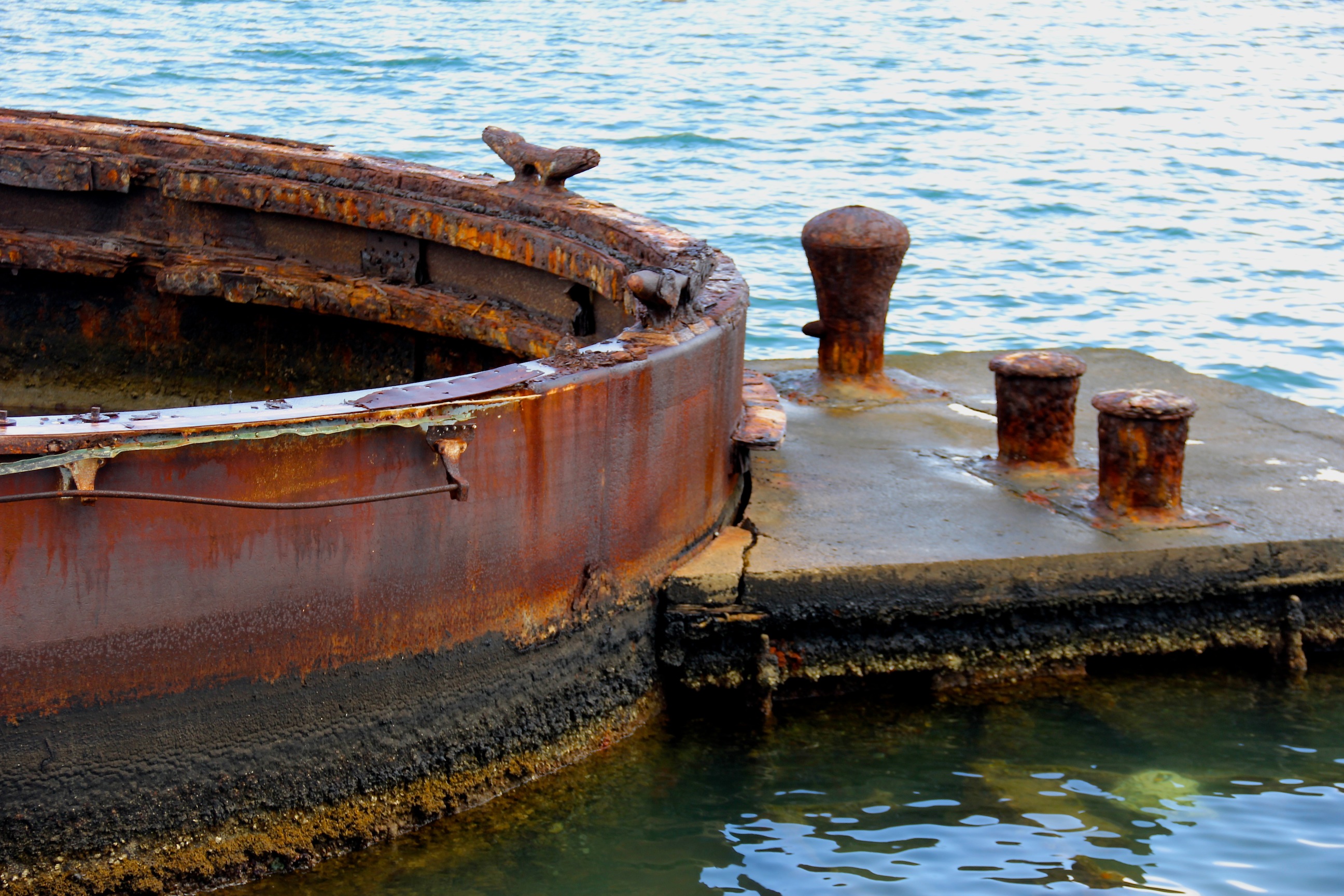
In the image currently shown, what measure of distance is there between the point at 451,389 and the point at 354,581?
49 cm

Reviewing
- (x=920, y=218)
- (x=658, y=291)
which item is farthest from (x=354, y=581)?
(x=920, y=218)

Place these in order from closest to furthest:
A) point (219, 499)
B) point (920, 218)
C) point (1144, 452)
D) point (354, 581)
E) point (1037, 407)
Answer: point (219, 499)
point (354, 581)
point (1144, 452)
point (1037, 407)
point (920, 218)

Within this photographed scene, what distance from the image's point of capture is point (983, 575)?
4082 mm

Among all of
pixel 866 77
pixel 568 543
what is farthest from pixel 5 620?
pixel 866 77

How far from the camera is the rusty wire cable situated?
2.63m

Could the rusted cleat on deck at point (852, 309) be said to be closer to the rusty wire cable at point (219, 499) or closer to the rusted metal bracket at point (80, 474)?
the rusty wire cable at point (219, 499)

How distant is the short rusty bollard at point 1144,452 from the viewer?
170 inches

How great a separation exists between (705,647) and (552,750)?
0.56m

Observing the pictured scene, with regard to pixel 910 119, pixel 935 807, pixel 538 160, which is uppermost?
pixel 910 119

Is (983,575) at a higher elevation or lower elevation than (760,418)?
lower

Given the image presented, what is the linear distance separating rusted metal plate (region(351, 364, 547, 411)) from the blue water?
7.05m

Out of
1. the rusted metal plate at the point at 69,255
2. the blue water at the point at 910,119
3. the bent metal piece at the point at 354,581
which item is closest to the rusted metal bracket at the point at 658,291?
the bent metal piece at the point at 354,581

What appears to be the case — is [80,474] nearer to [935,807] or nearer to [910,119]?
[935,807]

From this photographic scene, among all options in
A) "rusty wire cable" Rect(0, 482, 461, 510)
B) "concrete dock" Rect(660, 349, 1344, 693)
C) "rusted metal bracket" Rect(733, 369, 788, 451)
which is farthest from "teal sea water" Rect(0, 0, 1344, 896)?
"rusty wire cable" Rect(0, 482, 461, 510)
